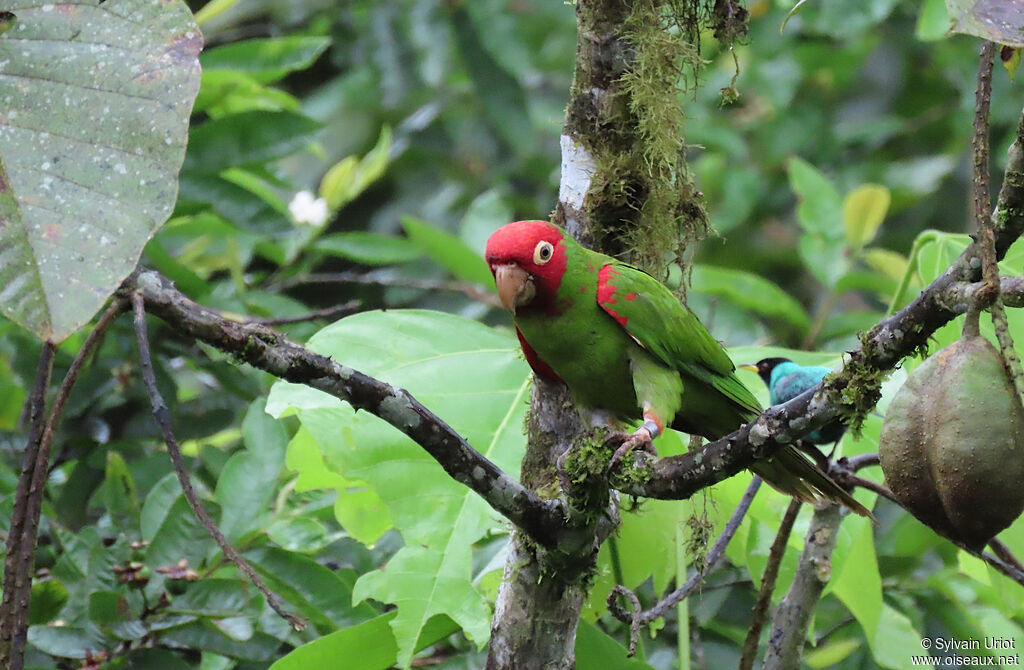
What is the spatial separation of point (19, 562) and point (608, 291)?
1.34 metres

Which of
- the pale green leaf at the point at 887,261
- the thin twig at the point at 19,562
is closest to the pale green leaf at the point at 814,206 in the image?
the pale green leaf at the point at 887,261

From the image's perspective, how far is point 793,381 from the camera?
2.58 meters

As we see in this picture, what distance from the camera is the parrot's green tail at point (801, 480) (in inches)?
79.1

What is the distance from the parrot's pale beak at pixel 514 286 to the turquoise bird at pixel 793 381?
28.3 inches

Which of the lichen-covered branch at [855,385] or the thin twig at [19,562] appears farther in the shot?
the thin twig at [19,562]

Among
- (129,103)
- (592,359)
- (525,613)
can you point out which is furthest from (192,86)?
(592,359)

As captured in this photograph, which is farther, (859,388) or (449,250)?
(449,250)

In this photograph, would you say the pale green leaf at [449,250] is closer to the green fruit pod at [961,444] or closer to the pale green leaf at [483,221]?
the pale green leaf at [483,221]

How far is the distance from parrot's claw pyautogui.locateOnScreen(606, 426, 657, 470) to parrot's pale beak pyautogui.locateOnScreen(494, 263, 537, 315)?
1.57 ft

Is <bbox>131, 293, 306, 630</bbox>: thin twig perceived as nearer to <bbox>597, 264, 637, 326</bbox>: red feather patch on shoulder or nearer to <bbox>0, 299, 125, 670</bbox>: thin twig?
<bbox>0, 299, 125, 670</bbox>: thin twig

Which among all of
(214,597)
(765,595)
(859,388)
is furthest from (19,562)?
(765,595)

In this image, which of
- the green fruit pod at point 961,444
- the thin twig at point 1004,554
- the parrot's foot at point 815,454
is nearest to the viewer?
the green fruit pod at point 961,444

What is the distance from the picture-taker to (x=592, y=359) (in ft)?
7.20

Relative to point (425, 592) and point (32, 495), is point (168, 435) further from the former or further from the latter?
point (425, 592)
